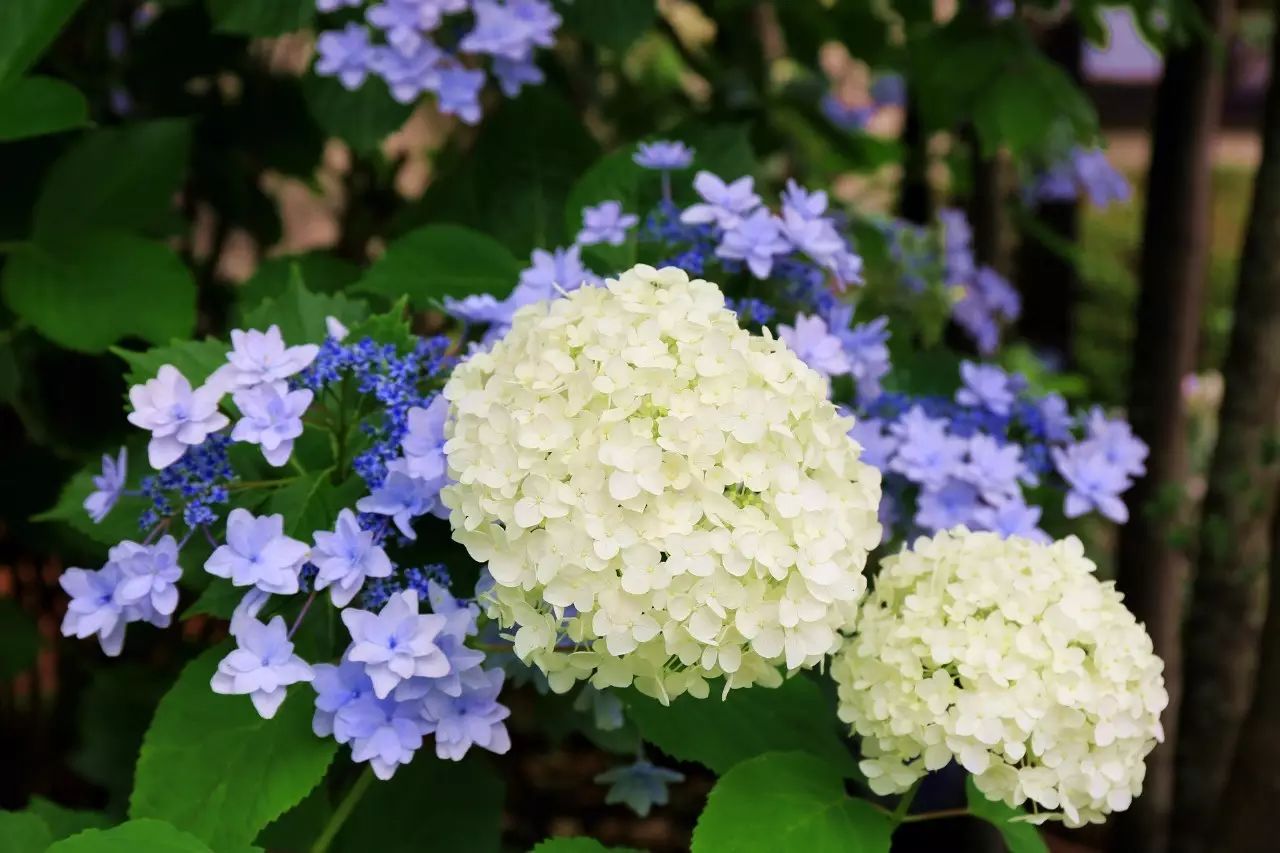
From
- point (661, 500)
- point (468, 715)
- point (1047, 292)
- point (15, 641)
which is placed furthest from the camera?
point (1047, 292)

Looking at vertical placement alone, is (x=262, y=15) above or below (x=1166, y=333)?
above

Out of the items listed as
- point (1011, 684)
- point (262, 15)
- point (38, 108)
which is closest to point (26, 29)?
point (38, 108)

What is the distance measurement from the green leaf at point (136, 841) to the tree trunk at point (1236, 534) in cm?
111

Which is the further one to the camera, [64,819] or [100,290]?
[100,290]

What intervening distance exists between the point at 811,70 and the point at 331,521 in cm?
119

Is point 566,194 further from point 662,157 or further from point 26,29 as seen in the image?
point 26,29

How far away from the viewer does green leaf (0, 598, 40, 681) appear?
4.45 ft

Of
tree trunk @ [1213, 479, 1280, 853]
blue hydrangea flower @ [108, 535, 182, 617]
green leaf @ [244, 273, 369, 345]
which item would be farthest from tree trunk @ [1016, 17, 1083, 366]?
blue hydrangea flower @ [108, 535, 182, 617]

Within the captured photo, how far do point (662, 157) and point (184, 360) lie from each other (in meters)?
0.46

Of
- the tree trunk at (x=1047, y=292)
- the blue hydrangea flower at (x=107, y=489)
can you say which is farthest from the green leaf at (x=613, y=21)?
the tree trunk at (x=1047, y=292)

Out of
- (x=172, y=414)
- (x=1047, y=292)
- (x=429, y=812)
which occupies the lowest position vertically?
(x=1047, y=292)

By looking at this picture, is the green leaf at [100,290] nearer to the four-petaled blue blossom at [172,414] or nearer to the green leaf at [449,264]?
the green leaf at [449,264]

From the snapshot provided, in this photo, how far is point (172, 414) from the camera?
790mm

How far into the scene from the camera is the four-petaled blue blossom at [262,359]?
31.7 inches
